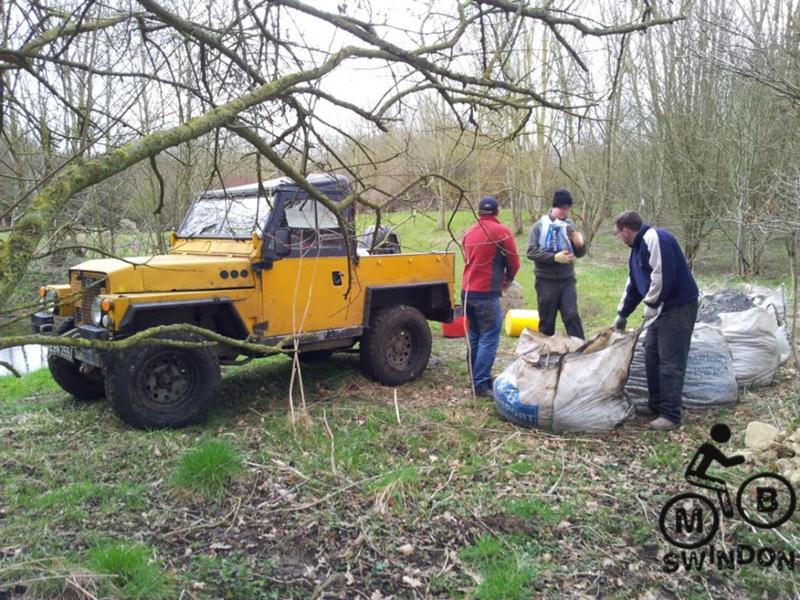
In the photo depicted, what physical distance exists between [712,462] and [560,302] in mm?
2512

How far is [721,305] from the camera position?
6234 millimetres

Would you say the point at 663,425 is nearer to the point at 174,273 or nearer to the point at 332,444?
the point at 332,444

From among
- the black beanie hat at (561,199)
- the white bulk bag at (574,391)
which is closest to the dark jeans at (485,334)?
the white bulk bag at (574,391)

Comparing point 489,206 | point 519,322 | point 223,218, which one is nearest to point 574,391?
point 489,206

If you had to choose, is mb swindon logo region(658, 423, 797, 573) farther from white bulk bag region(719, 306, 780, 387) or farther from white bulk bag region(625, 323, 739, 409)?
white bulk bag region(719, 306, 780, 387)

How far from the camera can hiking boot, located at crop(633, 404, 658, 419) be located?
5.25 metres

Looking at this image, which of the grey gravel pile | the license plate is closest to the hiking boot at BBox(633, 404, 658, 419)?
the grey gravel pile

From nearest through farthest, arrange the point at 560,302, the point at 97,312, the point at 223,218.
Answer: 1. the point at 97,312
2. the point at 223,218
3. the point at 560,302

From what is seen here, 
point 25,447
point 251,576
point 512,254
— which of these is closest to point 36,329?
point 25,447

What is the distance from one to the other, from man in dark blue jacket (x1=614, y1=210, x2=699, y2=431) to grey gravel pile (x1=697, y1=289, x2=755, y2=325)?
122 centimetres

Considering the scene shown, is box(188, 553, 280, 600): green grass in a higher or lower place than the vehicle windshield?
lower

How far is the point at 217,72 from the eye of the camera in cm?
412

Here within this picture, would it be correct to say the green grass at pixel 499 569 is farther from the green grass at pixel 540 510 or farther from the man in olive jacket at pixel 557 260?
the man in olive jacket at pixel 557 260

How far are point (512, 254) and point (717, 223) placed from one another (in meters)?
9.57
